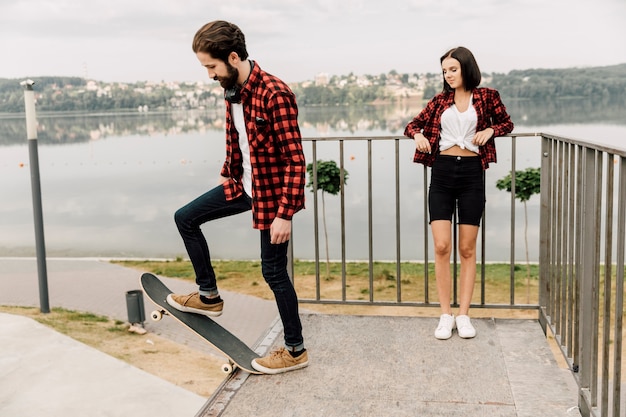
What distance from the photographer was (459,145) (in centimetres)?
300

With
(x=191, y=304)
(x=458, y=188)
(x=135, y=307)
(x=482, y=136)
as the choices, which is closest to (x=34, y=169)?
(x=135, y=307)

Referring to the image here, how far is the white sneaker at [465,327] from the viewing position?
3.12 m

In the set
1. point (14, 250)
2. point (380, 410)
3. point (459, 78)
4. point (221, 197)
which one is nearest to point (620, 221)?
point (380, 410)

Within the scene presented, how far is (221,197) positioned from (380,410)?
1.06m

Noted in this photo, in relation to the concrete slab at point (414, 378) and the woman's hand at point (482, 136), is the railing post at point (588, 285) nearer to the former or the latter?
the concrete slab at point (414, 378)

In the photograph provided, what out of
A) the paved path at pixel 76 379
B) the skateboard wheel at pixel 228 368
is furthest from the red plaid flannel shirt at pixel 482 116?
the paved path at pixel 76 379

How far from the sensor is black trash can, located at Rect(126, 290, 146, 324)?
859 cm

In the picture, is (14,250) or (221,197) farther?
(14,250)

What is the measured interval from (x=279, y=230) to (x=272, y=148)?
313mm

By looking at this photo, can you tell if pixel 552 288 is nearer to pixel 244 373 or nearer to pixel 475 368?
pixel 475 368

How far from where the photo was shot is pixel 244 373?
110 inches

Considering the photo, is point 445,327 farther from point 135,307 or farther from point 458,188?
point 135,307

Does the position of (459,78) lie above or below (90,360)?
above

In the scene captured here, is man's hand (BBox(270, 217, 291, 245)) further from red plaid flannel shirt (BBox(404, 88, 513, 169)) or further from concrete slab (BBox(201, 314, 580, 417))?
red plaid flannel shirt (BBox(404, 88, 513, 169))
